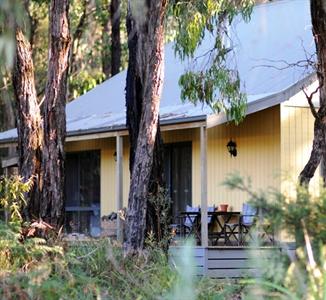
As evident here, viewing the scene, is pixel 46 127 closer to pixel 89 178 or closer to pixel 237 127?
pixel 237 127

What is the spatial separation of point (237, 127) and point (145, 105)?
5703 mm

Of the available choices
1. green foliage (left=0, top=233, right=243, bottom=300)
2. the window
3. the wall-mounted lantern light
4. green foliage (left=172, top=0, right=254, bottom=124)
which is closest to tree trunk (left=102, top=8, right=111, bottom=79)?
the window

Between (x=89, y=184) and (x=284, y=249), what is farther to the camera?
(x=89, y=184)

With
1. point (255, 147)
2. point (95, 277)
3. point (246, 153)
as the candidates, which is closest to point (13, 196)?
point (95, 277)

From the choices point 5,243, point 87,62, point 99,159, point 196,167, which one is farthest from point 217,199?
point 87,62

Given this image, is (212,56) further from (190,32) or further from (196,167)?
(196,167)

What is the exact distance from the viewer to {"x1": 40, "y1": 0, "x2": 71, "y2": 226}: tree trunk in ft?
34.0

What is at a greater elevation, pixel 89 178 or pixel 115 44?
pixel 115 44

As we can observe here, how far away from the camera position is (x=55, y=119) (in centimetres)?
1065

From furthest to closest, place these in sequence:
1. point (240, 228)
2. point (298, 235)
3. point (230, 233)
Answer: point (230, 233) → point (240, 228) → point (298, 235)

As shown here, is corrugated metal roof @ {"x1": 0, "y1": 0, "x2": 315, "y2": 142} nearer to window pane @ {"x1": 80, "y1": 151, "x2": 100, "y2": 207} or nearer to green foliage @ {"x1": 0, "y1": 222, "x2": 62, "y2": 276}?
window pane @ {"x1": 80, "y1": 151, "x2": 100, "y2": 207}

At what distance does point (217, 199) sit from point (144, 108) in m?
6.18

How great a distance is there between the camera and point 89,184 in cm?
2105

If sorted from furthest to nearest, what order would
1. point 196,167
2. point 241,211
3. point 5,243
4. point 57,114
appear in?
point 196,167
point 241,211
point 57,114
point 5,243
